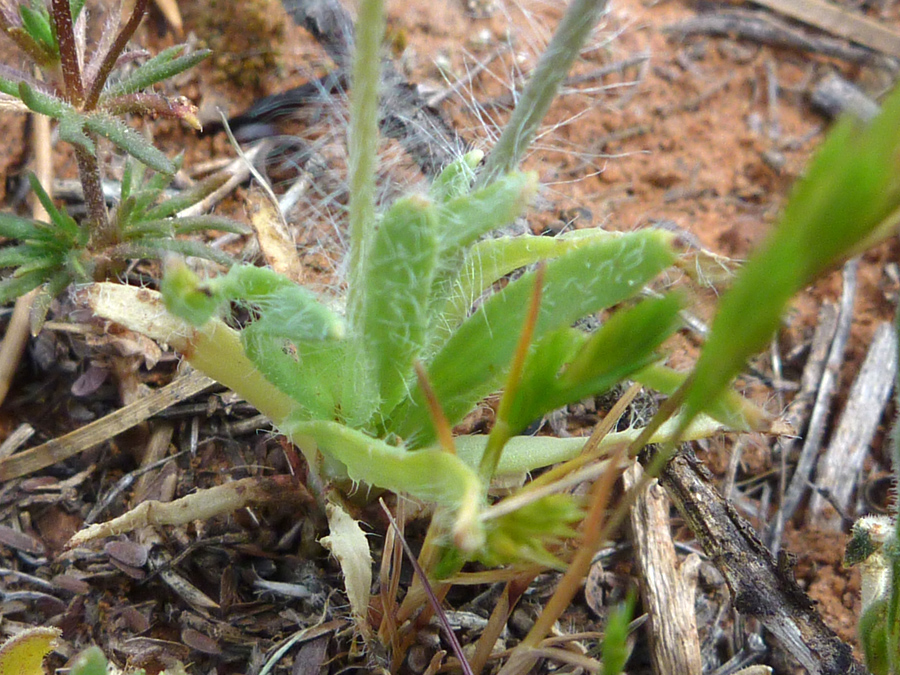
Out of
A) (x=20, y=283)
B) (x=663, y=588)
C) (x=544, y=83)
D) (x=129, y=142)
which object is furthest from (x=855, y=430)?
(x=20, y=283)

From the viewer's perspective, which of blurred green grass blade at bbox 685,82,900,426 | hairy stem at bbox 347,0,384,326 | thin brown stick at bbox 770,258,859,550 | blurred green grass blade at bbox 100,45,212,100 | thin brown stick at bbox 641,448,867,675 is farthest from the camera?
thin brown stick at bbox 770,258,859,550

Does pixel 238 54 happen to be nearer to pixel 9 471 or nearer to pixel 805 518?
pixel 9 471

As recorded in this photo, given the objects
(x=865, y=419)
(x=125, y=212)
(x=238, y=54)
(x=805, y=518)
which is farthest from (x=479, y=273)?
(x=238, y=54)

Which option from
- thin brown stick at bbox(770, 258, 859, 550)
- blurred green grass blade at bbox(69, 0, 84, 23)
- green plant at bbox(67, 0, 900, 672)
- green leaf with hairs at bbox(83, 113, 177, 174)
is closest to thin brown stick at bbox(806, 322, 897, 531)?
thin brown stick at bbox(770, 258, 859, 550)

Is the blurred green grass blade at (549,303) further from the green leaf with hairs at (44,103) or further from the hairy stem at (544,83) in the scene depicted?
the green leaf with hairs at (44,103)

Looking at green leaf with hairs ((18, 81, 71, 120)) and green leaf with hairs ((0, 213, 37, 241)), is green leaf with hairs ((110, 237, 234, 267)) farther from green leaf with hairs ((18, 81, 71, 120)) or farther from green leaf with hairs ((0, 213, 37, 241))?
green leaf with hairs ((18, 81, 71, 120))

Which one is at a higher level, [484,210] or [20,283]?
[484,210]

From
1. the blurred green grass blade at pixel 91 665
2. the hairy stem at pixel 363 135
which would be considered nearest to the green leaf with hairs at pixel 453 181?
the hairy stem at pixel 363 135

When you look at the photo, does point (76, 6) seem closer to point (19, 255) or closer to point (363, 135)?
point (19, 255)
